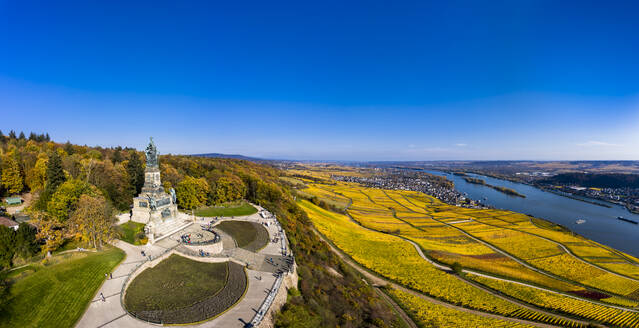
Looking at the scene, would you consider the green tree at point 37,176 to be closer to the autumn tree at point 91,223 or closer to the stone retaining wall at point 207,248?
the autumn tree at point 91,223

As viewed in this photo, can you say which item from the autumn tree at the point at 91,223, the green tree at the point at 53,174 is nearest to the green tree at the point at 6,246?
the autumn tree at the point at 91,223

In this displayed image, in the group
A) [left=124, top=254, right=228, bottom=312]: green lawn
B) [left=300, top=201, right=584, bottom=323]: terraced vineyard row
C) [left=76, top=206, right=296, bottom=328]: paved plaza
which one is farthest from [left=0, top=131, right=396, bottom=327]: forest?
[left=300, top=201, right=584, bottom=323]: terraced vineyard row

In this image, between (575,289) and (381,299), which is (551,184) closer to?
(575,289)

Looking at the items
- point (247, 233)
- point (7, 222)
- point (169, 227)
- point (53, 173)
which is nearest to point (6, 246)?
point (169, 227)

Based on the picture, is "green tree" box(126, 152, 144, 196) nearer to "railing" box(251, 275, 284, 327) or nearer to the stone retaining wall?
the stone retaining wall

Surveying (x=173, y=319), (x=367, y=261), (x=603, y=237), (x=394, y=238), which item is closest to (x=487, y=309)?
(x=367, y=261)

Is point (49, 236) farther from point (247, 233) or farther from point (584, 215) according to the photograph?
point (584, 215)
